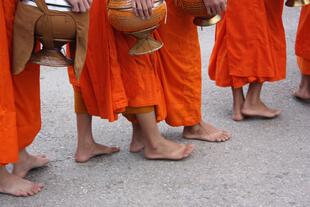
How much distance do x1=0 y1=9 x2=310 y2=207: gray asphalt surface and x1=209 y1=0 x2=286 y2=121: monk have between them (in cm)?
15

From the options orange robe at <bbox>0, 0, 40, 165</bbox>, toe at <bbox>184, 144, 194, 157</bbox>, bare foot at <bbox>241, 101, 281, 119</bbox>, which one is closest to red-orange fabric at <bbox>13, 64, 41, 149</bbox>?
orange robe at <bbox>0, 0, 40, 165</bbox>

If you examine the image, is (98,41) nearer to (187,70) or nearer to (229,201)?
(187,70)

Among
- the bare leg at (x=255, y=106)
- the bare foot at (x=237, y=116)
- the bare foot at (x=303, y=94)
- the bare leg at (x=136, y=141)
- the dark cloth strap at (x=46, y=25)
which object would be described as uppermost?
the dark cloth strap at (x=46, y=25)

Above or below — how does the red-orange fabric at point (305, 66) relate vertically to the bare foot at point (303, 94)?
above

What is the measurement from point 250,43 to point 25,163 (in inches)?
59.4

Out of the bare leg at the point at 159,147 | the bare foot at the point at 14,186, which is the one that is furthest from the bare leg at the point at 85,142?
the bare foot at the point at 14,186

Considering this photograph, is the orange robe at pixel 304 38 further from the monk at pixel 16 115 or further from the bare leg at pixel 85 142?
the monk at pixel 16 115

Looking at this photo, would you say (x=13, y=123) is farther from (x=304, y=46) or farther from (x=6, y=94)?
(x=304, y=46)

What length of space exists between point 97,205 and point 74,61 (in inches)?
26.8

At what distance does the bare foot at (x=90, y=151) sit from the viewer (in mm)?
3195

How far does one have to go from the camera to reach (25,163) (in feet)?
9.95

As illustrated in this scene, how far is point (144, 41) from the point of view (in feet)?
9.26

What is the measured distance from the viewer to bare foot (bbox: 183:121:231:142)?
339 centimetres

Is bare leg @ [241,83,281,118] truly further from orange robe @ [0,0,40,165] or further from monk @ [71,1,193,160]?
orange robe @ [0,0,40,165]
